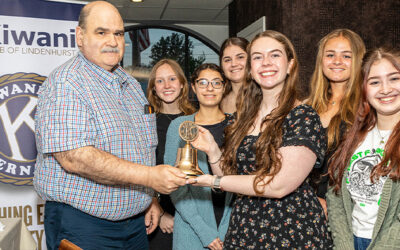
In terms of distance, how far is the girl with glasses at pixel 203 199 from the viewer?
2.21m

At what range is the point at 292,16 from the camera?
173 inches

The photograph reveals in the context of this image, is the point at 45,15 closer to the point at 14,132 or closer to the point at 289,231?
the point at 14,132

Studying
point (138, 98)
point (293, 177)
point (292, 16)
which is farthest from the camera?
point (292, 16)

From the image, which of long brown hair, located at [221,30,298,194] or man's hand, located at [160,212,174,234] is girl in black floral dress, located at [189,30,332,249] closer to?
long brown hair, located at [221,30,298,194]

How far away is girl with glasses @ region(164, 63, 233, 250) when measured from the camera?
2.21m

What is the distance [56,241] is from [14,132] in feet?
5.33

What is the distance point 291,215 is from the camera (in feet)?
5.23

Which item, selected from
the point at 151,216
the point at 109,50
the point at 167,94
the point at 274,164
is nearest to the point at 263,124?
the point at 274,164

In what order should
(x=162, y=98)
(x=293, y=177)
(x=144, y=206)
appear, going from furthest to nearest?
(x=162, y=98)
(x=144, y=206)
(x=293, y=177)

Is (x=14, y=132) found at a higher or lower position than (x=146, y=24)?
lower

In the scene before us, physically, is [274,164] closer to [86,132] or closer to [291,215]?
[291,215]

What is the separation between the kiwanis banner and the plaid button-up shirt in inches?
56.0

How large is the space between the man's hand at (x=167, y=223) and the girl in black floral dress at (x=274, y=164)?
3.33 ft

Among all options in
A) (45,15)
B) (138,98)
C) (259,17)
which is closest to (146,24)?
(259,17)
